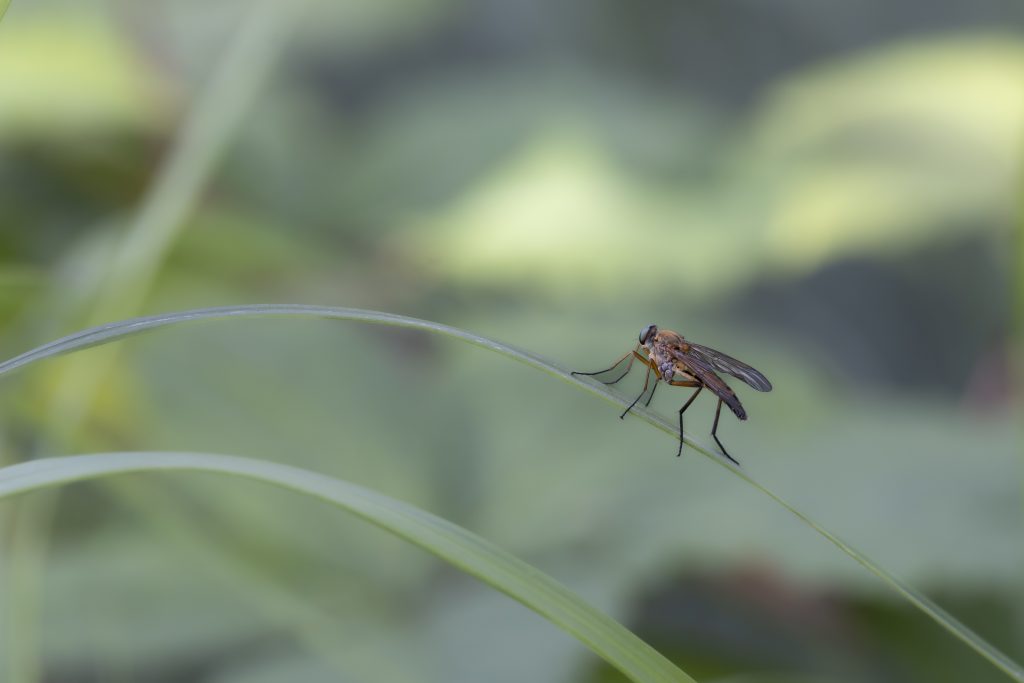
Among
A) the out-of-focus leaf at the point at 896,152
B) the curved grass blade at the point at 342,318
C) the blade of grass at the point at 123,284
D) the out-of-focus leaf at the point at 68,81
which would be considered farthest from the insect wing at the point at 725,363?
the out-of-focus leaf at the point at 68,81

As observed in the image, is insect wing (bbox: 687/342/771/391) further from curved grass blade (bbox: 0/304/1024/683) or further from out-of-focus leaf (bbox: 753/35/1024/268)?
out-of-focus leaf (bbox: 753/35/1024/268)

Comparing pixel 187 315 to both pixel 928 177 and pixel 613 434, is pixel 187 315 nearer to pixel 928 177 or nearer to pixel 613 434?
pixel 613 434

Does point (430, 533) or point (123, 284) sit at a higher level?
point (123, 284)

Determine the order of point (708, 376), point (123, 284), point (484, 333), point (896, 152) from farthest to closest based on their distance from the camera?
point (896, 152) < point (484, 333) < point (123, 284) < point (708, 376)

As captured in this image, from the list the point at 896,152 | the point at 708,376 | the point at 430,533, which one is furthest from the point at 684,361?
the point at 896,152

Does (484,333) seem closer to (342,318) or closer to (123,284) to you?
(123,284)

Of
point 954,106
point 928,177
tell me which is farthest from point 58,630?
point 954,106

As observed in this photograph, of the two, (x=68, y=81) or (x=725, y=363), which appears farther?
(x=68, y=81)
